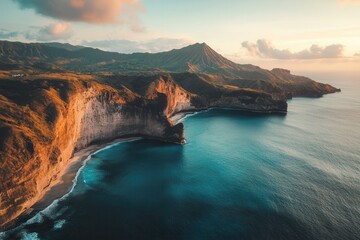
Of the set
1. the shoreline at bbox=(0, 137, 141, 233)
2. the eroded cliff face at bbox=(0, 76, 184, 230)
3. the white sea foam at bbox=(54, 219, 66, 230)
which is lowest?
the white sea foam at bbox=(54, 219, 66, 230)

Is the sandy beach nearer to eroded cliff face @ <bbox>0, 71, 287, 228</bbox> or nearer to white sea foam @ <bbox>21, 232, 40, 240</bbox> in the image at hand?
eroded cliff face @ <bbox>0, 71, 287, 228</bbox>

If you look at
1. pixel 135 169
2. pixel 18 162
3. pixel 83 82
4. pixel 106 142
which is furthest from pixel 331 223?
pixel 83 82

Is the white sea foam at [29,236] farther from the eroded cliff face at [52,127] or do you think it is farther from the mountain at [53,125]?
the eroded cliff face at [52,127]

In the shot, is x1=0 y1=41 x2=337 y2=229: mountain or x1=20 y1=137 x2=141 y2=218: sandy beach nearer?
x1=0 y1=41 x2=337 y2=229: mountain

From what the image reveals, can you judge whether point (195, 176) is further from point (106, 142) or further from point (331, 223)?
point (106, 142)

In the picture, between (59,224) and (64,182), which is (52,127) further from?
(59,224)

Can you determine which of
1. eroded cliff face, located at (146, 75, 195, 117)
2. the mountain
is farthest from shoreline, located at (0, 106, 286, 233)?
eroded cliff face, located at (146, 75, 195, 117)

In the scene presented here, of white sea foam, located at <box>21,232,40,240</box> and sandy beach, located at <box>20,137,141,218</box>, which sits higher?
sandy beach, located at <box>20,137,141,218</box>
